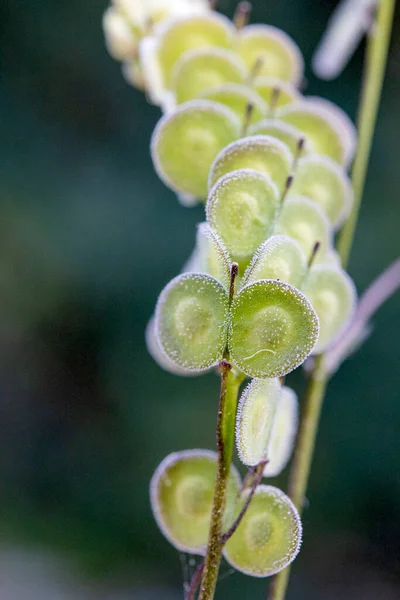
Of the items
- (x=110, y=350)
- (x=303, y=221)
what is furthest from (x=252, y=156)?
(x=110, y=350)

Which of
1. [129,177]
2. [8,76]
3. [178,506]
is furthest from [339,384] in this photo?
[178,506]

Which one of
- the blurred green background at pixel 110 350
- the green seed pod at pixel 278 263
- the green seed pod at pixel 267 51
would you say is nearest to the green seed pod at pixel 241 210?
the green seed pod at pixel 278 263

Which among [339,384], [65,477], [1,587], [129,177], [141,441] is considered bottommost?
[1,587]

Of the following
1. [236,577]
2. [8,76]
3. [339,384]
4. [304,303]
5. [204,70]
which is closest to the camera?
[304,303]

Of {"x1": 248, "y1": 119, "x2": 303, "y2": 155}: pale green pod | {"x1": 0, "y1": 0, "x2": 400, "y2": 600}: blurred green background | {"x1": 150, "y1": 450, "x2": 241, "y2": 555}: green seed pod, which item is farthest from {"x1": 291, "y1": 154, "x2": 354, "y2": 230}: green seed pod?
{"x1": 0, "y1": 0, "x2": 400, "y2": 600}: blurred green background

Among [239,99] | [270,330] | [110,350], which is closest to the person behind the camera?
[270,330]

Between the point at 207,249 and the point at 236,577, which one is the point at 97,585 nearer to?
the point at 236,577

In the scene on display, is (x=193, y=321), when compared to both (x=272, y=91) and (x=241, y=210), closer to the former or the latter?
(x=241, y=210)
